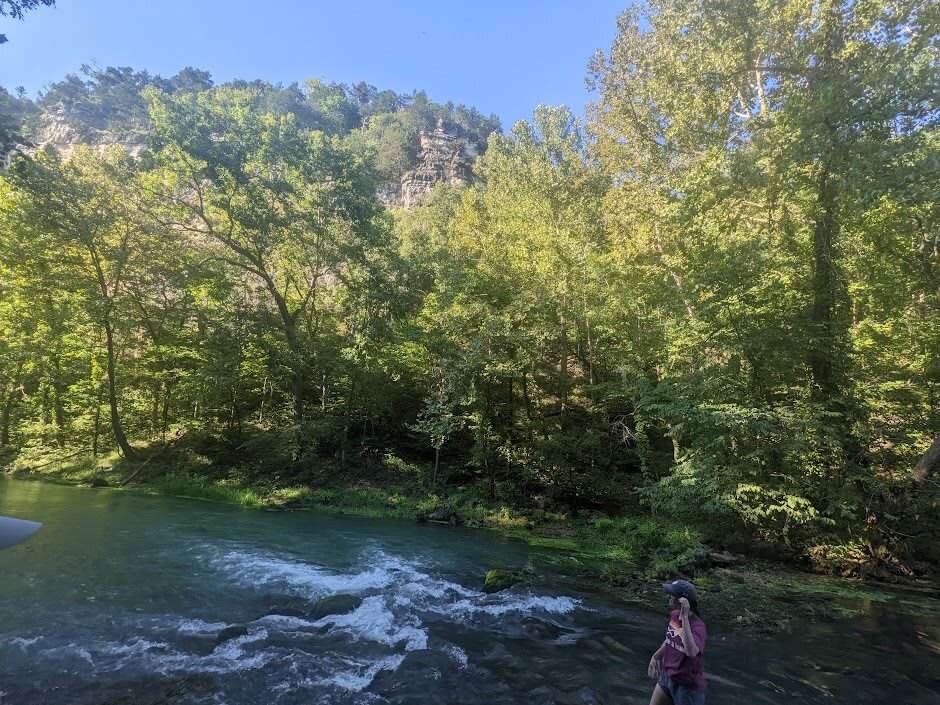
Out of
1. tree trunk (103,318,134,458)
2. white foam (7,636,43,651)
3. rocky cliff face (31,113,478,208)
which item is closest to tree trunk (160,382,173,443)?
tree trunk (103,318,134,458)

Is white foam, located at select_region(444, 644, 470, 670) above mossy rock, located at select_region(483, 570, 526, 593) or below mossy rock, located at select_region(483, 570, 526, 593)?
above

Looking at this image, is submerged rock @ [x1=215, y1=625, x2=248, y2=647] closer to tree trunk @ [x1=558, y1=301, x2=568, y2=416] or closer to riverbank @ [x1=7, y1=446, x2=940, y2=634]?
riverbank @ [x1=7, y1=446, x2=940, y2=634]

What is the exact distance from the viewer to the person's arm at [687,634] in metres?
4.85

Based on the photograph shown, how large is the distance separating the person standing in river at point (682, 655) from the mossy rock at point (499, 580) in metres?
6.08

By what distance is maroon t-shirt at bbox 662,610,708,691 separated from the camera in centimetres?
491

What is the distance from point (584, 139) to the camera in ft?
93.9

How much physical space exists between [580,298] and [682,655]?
58.8ft

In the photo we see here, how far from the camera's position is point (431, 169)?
9200 cm

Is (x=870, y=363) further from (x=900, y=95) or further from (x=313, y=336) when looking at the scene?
(x=313, y=336)

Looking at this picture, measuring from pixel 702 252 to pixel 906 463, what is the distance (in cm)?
867

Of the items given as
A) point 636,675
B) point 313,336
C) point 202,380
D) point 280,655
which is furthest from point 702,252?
point 202,380

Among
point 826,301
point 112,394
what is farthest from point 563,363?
point 112,394

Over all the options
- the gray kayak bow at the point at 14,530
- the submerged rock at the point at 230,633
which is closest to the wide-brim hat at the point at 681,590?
the gray kayak bow at the point at 14,530

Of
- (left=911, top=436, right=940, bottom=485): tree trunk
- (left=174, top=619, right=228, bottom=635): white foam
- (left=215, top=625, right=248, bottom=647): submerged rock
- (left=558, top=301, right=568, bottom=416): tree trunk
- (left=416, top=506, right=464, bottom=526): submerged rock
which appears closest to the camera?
(left=215, top=625, right=248, bottom=647): submerged rock
